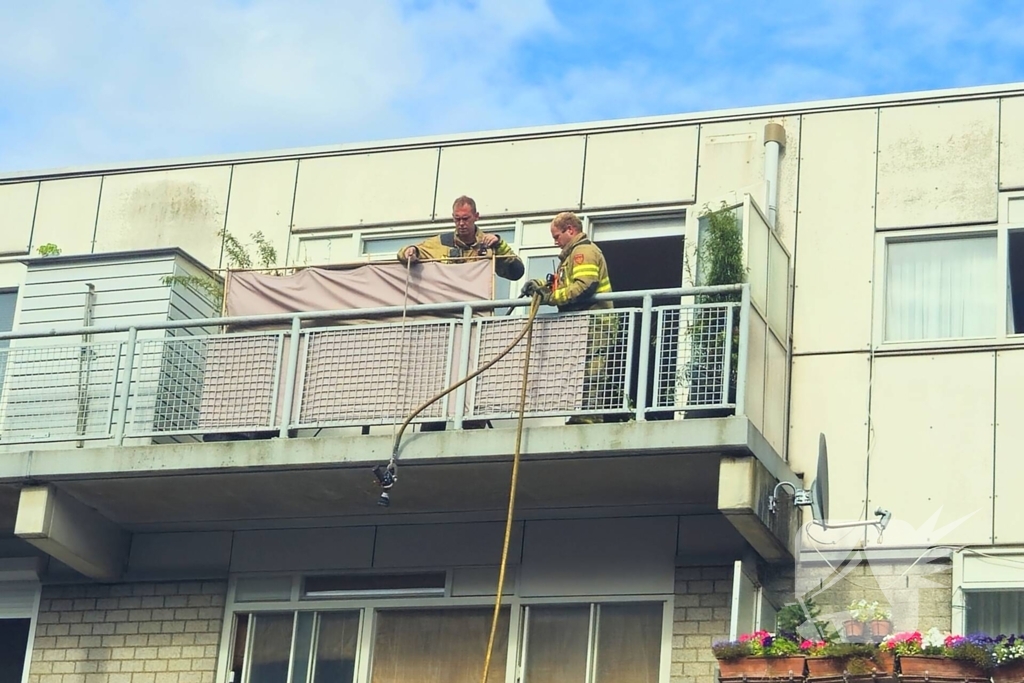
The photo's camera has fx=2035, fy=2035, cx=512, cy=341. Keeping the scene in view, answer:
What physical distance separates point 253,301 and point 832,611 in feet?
17.1

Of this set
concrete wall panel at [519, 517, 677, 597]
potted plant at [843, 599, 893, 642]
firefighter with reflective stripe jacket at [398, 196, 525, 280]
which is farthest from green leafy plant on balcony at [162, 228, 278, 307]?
potted plant at [843, 599, 893, 642]

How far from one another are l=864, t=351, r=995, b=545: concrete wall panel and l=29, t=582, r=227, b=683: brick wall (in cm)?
518

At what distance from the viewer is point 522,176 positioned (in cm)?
1761

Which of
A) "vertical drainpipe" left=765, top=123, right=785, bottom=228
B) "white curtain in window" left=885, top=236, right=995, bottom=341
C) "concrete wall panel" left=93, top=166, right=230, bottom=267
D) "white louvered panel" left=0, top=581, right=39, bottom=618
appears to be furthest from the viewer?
"concrete wall panel" left=93, top=166, right=230, bottom=267

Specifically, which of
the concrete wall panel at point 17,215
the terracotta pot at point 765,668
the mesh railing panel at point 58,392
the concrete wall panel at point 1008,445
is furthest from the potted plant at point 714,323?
the concrete wall panel at point 17,215

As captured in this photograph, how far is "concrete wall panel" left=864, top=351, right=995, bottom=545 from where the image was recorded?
49.0 feet

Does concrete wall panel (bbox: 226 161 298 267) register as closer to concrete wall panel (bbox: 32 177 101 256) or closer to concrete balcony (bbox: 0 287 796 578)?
concrete wall panel (bbox: 32 177 101 256)

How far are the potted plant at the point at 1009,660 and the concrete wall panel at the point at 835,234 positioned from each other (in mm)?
3390

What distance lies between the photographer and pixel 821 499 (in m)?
14.9

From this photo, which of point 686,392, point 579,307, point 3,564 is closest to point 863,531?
point 686,392

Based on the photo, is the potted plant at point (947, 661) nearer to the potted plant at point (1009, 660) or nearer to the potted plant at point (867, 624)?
the potted plant at point (1009, 660)

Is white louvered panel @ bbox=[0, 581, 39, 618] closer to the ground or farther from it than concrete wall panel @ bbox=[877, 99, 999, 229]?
closer to the ground

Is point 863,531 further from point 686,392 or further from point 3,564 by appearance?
point 3,564

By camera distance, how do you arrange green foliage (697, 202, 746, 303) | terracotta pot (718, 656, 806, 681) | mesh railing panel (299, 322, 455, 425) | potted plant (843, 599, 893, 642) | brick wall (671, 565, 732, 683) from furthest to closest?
mesh railing panel (299, 322, 455, 425)
green foliage (697, 202, 746, 303)
brick wall (671, 565, 732, 683)
potted plant (843, 599, 893, 642)
terracotta pot (718, 656, 806, 681)
